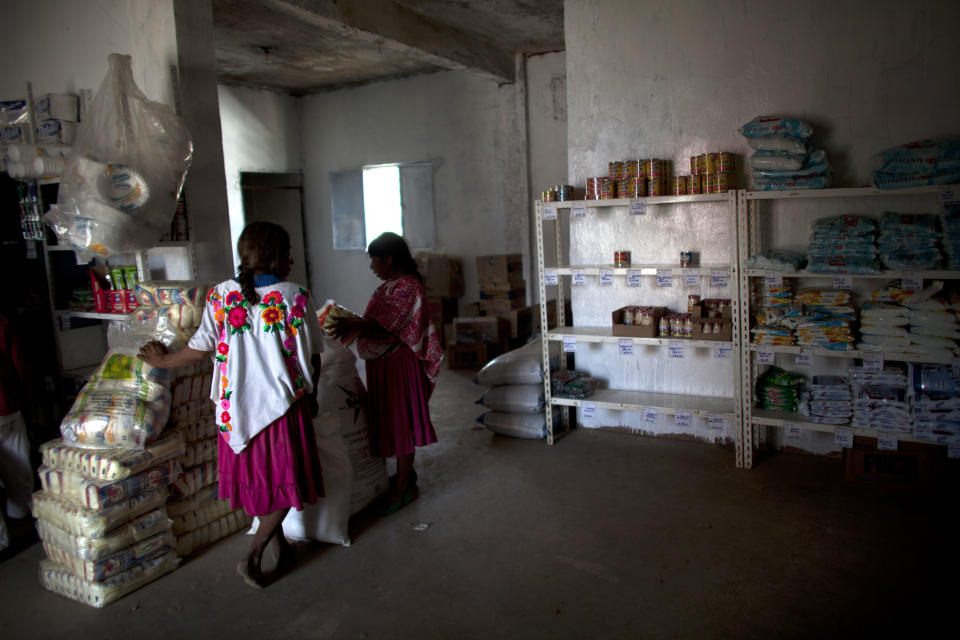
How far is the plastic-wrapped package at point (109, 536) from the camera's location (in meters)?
2.81

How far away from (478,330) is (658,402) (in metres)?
3.28

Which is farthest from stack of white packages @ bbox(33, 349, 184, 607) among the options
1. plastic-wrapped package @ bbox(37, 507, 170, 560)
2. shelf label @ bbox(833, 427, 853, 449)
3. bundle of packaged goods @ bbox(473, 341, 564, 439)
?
shelf label @ bbox(833, 427, 853, 449)

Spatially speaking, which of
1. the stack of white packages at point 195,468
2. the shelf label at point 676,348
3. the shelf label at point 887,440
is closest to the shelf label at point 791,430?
the shelf label at point 887,440

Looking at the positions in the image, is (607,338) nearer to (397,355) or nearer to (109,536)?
(397,355)

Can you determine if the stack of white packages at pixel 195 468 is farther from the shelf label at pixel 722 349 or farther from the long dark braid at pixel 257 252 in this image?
the shelf label at pixel 722 349

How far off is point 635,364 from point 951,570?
7.46 feet

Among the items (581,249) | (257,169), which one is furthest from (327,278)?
(581,249)

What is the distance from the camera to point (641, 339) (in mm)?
4230

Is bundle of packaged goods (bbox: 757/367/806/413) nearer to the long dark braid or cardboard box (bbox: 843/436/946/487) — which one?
cardboard box (bbox: 843/436/946/487)

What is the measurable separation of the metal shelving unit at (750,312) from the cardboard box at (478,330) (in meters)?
3.47

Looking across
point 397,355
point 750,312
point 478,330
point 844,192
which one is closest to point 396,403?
point 397,355

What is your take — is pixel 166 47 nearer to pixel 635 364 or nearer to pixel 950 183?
pixel 635 364

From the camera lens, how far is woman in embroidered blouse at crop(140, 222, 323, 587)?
8.90ft

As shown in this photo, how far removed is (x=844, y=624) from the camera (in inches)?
97.7
